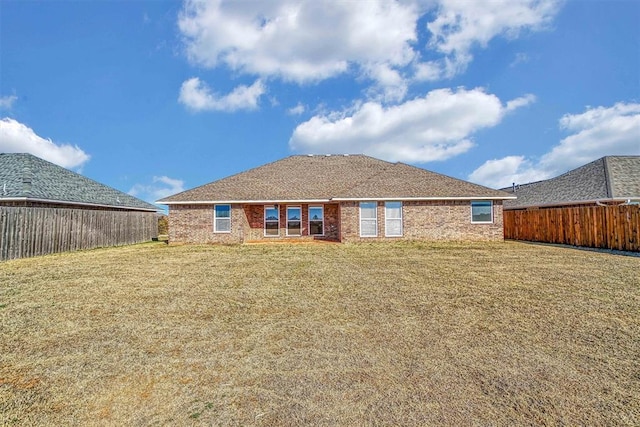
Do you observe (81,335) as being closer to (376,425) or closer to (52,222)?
(376,425)

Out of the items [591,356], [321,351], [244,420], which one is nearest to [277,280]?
[321,351]

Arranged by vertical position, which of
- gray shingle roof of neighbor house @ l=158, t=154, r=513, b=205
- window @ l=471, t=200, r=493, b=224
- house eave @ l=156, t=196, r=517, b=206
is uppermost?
gray shingle roof of neighbor house @ l=158, t=154, r=513, b=205

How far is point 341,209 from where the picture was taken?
664 inches

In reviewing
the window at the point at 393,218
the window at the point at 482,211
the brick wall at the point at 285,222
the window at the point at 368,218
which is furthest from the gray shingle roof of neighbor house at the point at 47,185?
the window at the point at 482,211

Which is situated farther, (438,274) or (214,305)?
(438,274)

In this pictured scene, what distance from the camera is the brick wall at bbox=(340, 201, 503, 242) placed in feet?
55.1

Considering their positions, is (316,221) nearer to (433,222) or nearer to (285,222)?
(285,222)

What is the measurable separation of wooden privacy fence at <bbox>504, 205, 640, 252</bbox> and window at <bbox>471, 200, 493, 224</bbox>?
287cm

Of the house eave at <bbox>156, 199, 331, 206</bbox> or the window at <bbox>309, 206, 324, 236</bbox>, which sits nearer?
the house eave at <bbox>156, 199, 331, 206</bbox>

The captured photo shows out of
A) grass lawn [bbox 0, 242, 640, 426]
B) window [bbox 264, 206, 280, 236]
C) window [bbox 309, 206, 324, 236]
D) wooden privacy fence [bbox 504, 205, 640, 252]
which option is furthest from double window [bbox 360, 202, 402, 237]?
grass lawn [bbox 0, 242, 640, 426]

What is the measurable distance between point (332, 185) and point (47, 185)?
1515 cm

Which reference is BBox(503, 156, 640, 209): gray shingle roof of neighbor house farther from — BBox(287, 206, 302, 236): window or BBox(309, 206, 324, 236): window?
→ BBox(287, 206, 302, 236): window

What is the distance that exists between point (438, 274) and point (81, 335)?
7644 millimetres

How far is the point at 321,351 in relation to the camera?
4.12 m
